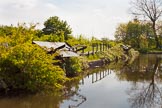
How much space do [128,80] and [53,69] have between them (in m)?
6.33

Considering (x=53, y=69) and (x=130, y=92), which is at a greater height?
(x=53, y=69)

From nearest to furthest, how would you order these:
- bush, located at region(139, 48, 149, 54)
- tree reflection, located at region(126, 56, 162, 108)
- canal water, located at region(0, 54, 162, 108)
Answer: canal water, located at region(0, 54, 162, 108), tree reflection, located at region(126, 56, 162, 108), bush, located at region(139, 48, 149, 54)

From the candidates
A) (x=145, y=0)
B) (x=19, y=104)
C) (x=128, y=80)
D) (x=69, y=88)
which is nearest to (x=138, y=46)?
(x=145, y=0)

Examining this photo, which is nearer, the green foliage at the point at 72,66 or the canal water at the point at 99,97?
the canal water at the point at 99,97

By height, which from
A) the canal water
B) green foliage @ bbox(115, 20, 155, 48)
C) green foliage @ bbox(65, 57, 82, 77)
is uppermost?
green foliage @ bbox(115, 20, 155, 48)

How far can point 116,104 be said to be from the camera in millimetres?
A: 12195

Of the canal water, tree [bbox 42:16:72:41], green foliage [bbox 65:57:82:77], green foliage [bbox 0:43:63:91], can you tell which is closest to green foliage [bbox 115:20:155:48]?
tree [bbox 42:16:72:41]

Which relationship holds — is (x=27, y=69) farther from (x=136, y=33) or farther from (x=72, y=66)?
(x=136, y=33)

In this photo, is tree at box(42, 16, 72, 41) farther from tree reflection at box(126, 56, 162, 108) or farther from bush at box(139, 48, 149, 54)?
tree reflection at box(126, 56, 162, 108)

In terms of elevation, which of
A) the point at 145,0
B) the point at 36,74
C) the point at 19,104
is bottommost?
the point at 19,104

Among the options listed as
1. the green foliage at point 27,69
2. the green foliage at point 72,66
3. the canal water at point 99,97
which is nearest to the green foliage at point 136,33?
the green foliage at point 72,66

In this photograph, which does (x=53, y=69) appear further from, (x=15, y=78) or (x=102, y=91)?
(x=102, y=91)

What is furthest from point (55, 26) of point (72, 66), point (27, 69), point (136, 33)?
point (27, 69)

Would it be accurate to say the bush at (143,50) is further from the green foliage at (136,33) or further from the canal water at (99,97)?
the canal water at (99,97)
